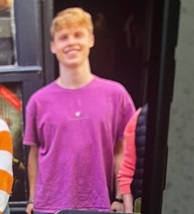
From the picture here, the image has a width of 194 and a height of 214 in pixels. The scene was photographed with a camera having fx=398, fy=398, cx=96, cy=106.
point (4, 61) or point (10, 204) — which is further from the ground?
point (4, 61)

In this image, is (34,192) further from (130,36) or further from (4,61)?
(130,36)

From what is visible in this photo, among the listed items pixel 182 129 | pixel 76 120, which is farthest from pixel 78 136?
pixel 182 129

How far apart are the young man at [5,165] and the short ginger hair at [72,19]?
321 mm

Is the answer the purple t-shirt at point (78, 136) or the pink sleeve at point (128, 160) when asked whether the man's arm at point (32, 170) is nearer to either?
the purple t-shirt at point (78, 136)

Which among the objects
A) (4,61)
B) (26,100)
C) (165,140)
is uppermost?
(4,61)

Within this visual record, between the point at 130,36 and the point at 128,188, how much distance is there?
1.42ft

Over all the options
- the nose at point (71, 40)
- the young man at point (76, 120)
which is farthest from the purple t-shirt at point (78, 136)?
the nose at point (71, 40)

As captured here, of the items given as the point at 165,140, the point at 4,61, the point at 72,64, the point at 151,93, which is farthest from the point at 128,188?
the point at 4,61

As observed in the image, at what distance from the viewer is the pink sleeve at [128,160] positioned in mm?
1109

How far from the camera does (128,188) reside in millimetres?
1146

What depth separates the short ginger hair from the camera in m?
1.04

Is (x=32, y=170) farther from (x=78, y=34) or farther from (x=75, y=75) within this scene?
(x=78, y=34)

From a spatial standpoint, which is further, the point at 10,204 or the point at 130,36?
the point at 10,204

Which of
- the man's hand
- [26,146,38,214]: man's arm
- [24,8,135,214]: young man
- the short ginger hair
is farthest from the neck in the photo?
the man's hand
